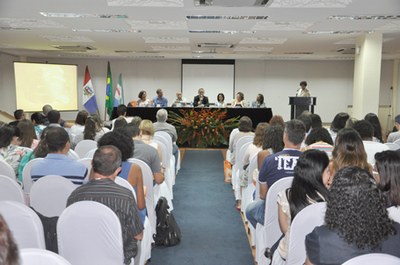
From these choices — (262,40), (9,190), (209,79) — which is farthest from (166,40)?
(9,190)

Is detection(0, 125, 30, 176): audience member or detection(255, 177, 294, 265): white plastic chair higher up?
detection(0, 125, 30, 176): audience member

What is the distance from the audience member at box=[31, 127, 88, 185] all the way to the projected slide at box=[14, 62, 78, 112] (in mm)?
9844

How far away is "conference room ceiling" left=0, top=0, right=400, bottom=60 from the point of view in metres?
5.80

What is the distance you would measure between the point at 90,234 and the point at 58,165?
1.07 m

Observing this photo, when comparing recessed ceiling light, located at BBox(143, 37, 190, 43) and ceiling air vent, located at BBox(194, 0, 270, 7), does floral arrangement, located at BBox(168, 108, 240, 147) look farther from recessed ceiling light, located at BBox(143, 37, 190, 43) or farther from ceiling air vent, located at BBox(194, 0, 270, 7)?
ceiling air vent, located at BBox(194, 0, 270, 7)

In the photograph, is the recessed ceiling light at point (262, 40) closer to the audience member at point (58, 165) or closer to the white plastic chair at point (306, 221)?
the audience member at point (58, 165)

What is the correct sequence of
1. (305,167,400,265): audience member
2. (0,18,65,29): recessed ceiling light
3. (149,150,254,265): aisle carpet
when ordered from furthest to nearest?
(0,18,65,29): recessed ceiling light
(149,150,254,265): aisle carpet
(305,167,400,265): audience member

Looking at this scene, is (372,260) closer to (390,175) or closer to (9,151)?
(390,175)

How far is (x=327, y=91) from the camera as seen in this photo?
54.1 feet

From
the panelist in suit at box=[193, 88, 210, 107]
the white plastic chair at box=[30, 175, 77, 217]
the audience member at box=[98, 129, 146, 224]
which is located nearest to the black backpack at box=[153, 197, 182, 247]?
the audience member at box=[98, 129, 146, 224]

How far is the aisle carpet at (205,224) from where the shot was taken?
3697 mm

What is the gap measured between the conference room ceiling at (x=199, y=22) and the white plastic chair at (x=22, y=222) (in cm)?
409

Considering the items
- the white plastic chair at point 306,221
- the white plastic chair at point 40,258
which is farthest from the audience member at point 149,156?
the white plastic chair at point 40,258

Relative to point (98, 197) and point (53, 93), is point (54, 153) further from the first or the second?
point (53, 93)
